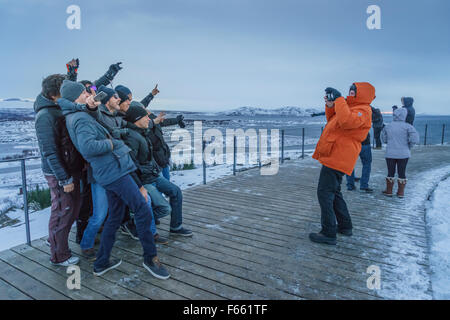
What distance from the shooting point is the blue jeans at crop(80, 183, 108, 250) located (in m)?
2.70

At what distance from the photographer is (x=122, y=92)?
3.01m

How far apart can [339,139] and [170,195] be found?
1807 mm

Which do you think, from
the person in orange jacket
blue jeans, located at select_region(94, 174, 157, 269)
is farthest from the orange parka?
blue jeans, located at select_region(94, 174, 157, 269)

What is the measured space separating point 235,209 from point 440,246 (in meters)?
2.35

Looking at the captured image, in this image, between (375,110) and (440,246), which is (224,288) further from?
(375,110)

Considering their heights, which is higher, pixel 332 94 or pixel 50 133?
pixel 332 94

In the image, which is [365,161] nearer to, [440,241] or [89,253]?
[440,241]

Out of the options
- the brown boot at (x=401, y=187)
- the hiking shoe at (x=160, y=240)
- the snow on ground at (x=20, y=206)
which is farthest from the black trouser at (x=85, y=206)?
the brown boot at (x=401, y=187)

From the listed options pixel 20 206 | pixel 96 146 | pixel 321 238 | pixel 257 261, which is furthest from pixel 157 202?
pixel 20 206

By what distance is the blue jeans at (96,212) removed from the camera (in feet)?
8.86

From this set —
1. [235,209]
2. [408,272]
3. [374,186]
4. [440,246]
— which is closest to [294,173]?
[374,186]

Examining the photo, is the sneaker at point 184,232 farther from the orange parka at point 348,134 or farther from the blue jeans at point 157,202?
the orange parka at point 348,134

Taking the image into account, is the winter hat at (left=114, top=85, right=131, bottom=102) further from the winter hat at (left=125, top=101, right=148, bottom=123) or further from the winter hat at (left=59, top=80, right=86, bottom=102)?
the winter hat at (left=59, top=80, right=86, bottom=102)

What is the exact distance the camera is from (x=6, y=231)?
414cm
